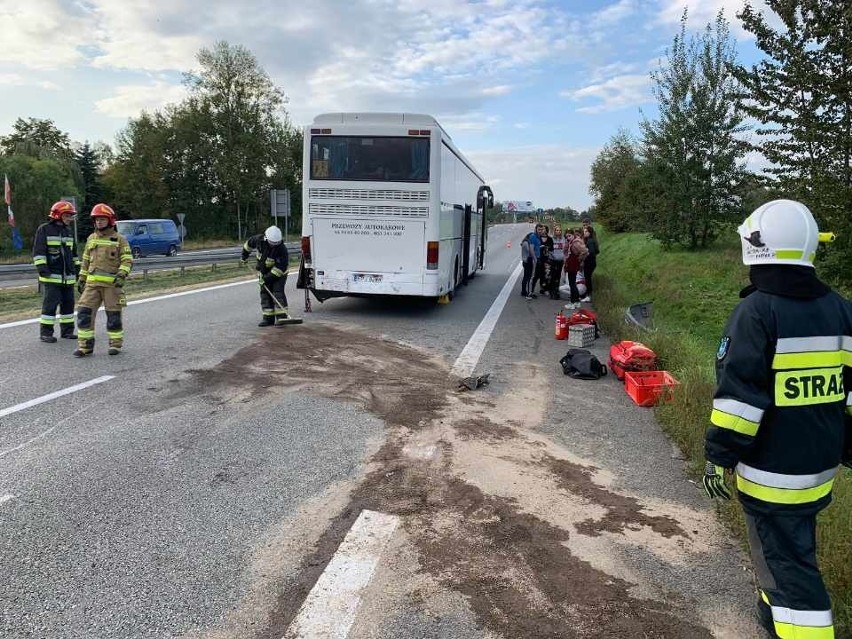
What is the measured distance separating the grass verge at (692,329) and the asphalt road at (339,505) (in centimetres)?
36

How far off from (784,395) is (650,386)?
4378 mm

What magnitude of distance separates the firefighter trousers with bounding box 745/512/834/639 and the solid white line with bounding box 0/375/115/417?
19.7 ft

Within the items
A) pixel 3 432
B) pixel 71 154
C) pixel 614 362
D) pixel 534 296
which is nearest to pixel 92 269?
pixel 3 432

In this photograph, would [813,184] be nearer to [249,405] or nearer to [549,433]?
[549,433]

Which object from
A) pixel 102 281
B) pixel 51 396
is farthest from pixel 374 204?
pixel 51 396

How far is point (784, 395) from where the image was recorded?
2535 millimetres

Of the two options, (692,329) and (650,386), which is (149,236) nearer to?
(692,329)

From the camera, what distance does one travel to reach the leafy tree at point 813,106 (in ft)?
31.5

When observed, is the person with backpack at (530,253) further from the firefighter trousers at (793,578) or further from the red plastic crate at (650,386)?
the firefighter trousers at (793,578)

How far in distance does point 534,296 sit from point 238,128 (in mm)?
44101

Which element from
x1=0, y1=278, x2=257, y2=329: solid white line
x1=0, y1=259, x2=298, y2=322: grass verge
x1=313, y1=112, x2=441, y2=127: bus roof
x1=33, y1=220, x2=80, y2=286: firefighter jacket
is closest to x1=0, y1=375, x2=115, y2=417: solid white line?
x1=33, y1=220, x2=80, y2=286: firefighter jacket

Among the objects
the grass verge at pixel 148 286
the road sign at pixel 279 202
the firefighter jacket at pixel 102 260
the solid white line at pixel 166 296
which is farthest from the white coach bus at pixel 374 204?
the road sign at pixel 279 202

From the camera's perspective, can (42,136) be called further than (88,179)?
Yes

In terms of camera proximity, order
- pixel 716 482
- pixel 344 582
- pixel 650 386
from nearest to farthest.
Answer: pixel 716 482, pixel 344 582, pixel 650 386
